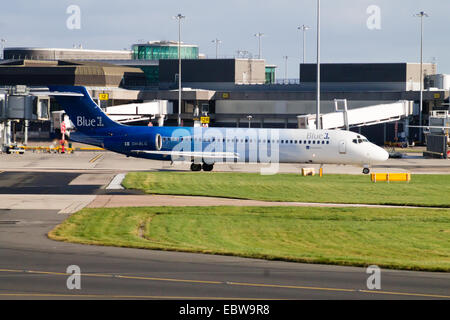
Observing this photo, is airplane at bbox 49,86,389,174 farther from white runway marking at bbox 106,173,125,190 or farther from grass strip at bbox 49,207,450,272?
grass strip at bbox 49,207,450,272

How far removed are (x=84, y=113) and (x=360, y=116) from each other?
5157 cm

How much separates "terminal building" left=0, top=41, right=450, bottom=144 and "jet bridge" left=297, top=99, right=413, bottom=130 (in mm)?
4738

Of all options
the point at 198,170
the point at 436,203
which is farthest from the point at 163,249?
the point at 198,170

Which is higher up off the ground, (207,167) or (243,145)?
(243,145)

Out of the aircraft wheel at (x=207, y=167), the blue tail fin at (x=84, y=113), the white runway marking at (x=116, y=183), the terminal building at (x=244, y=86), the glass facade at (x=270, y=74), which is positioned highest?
the glass facade at (x=270, y=74)

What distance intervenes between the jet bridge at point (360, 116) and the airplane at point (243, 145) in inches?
1136

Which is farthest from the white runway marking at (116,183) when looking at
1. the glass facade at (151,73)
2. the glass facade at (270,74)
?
the glass facade at (270,74)

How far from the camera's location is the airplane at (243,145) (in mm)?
71688

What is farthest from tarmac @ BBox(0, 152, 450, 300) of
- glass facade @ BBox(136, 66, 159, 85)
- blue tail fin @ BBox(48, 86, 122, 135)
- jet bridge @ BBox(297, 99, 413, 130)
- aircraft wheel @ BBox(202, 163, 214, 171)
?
glass facade @ BBox(136, 66, 159, 85)

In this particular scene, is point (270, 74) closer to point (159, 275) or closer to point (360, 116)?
point (360, 116)

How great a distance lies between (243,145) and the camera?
72250 mm

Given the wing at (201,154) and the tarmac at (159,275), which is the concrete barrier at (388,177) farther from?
the tarmac at (159,275)

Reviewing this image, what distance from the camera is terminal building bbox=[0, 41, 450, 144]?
422 ft

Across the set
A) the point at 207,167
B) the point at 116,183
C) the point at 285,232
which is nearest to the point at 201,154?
the point at 207,167
